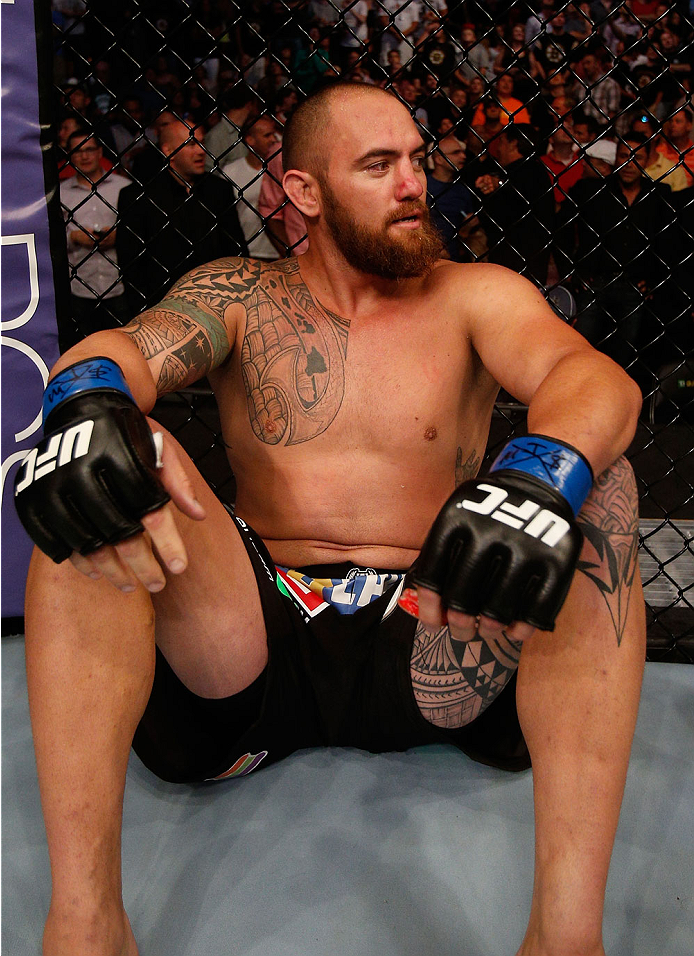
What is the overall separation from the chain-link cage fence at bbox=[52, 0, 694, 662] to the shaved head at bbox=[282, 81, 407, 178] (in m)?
0.34

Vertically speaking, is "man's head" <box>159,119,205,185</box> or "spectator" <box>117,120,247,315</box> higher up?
"man's head" <box>159,119,205,185</box>

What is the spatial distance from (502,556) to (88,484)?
15.8 inches

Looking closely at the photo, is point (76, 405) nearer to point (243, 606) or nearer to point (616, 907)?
point (243, 606)

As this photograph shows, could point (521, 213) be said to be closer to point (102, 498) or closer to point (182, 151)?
point (182, 151)

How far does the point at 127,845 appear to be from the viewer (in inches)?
44.6

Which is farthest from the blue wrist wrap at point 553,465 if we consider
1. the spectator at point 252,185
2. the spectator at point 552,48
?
the spectator at point 552,48

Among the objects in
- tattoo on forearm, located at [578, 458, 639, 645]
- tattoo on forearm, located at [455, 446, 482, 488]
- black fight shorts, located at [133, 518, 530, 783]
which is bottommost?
black fight shorts, located at [133, 518, 530, 783]

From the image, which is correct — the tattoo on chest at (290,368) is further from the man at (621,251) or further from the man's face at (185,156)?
the man at (621,251)

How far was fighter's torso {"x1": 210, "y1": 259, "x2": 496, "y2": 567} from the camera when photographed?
4.19ft

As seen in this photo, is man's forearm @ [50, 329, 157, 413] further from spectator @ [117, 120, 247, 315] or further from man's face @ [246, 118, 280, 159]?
man's face @ [246, 118, 280, 159]

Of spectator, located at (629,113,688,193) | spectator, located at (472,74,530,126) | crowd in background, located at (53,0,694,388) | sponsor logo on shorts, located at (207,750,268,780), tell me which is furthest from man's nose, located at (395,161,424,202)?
spectator, located at (472,74,530,126)

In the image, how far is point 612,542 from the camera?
35.6 inches

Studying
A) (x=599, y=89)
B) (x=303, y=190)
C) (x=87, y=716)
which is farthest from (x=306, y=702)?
(x=599, y=89)

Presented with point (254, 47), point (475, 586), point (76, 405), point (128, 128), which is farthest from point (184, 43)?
point (475, 586)
